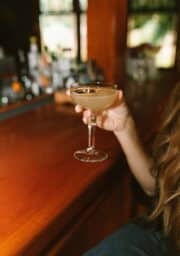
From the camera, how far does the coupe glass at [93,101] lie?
974 mm

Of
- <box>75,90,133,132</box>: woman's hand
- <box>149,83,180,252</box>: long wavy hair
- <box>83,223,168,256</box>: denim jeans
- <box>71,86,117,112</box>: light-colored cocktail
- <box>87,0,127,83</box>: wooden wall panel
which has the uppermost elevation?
<box>87,0,127,83</box>: wooden wall panel

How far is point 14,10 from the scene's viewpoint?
2488mm

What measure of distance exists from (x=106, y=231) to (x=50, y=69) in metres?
0.93

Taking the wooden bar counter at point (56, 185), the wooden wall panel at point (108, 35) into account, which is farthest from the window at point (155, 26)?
the wooden bar counter at point (56, 185)

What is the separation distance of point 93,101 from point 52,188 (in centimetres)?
31

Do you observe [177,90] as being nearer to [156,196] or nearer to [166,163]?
[166,163]

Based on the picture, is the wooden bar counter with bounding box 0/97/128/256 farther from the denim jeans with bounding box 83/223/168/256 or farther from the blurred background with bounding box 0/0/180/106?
the blurred background with bounding box 0/0/180/106

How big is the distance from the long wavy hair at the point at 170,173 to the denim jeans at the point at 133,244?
5 cm

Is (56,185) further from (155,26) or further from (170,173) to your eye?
(155,26)

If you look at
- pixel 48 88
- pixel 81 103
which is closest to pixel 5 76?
pixel 48 88

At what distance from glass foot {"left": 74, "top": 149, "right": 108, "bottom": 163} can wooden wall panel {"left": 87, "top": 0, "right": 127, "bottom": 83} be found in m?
0.85

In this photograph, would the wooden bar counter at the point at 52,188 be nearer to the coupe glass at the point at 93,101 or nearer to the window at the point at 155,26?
the coupe glass at the point at 93,101

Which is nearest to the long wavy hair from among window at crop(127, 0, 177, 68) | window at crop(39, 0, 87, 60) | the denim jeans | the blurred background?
the denim jeans

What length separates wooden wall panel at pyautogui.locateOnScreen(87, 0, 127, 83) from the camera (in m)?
1.66
